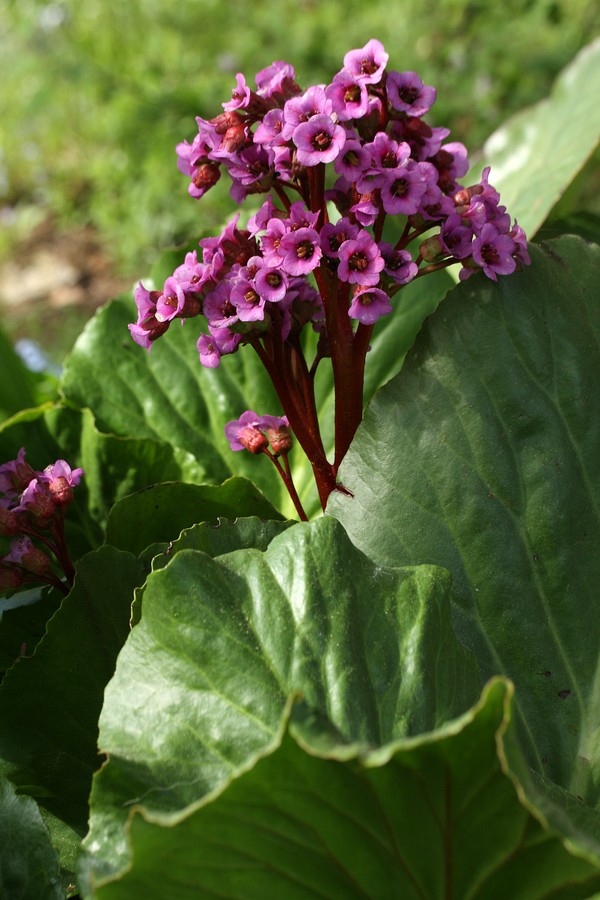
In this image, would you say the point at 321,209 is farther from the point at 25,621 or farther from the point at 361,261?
the point at 25,621

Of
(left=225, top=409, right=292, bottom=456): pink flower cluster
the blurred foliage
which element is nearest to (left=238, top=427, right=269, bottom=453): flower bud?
(left=225, top=409, right=292, bottom=456): pink flower cluster

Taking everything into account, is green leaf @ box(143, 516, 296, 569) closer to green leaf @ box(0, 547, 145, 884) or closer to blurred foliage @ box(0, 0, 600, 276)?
green leaf @ box(0, 547, 145, 884)

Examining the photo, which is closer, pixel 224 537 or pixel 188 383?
pixel 224 537

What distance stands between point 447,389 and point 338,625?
8.9 inches

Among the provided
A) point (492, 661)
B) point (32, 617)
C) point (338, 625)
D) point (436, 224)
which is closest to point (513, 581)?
point (492, 661)

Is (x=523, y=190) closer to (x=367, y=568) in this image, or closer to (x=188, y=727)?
(x=367, y=568)

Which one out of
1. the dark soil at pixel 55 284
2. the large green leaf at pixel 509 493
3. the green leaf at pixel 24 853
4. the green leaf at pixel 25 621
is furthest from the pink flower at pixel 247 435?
the dark soil at pixel 55 284

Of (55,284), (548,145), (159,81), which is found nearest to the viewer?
(548,145)

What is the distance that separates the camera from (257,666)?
1.95 ft

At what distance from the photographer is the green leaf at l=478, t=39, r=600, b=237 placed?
1.05 metres

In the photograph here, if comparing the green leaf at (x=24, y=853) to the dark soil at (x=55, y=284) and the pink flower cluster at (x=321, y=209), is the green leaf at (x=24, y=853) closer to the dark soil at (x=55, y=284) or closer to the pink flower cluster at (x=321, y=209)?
the pink flower cluster at (x=321, y=209)

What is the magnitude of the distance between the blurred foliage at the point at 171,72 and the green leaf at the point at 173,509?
8.28 feet

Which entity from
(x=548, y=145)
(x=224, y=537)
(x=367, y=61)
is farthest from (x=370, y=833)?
(x=548, y=145)

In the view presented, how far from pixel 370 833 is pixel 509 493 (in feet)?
0.96
